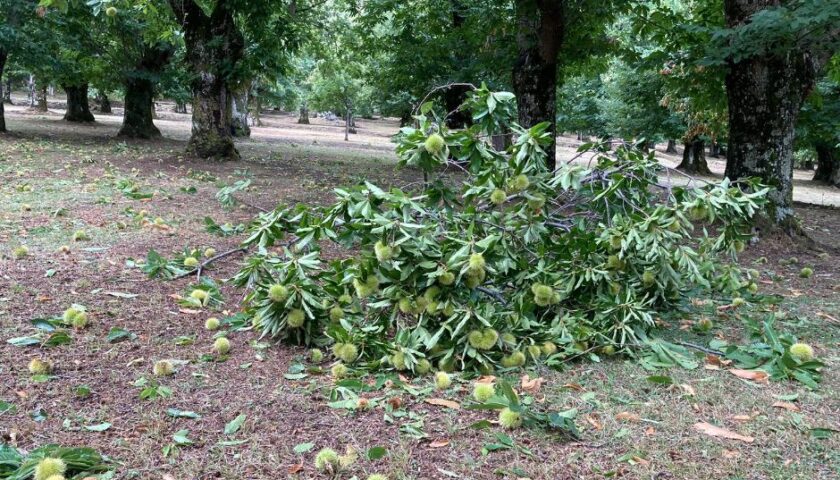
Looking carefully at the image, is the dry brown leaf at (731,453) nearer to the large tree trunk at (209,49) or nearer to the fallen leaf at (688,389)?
the fallen leaf at (688,389)

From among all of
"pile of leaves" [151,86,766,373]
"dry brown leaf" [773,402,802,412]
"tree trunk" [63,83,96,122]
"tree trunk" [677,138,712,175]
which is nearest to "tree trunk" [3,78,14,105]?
"tree trunk" [63,83,96,122]

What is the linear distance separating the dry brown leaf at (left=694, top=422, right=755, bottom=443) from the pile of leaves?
0.75 meters

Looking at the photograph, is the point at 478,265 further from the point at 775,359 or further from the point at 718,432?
the point at 775,359

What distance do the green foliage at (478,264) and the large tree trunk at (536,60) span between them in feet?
16.6

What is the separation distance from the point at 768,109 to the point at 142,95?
16640 mm

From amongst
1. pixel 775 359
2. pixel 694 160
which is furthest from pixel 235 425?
pixel 694 160

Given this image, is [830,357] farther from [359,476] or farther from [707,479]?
[359,476]

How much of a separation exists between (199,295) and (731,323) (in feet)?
11.1

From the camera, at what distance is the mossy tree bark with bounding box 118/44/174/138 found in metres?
16.4

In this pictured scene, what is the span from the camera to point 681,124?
22.6 meters

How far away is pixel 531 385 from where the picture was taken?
2.75 meters

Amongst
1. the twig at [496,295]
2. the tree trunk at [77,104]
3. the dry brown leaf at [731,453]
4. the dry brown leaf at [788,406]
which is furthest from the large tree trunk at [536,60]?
the tree trunk at [77,104]

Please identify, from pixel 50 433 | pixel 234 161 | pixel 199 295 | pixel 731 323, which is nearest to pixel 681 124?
pixel 234 161

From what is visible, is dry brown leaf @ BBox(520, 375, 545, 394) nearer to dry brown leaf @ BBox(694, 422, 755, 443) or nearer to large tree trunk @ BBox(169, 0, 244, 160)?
dry brown leaf @ BBox(694, 422, 755, 443)
